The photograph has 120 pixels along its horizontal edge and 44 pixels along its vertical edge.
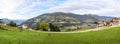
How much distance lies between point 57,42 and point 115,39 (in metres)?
11.7

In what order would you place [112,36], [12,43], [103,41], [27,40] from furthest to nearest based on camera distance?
[112,36]
[103,41]
[27,40]
[12,43]

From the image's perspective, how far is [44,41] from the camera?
41.7 metres

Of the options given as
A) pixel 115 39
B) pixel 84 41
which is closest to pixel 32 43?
pixel 84 41

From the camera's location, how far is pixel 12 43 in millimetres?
38219

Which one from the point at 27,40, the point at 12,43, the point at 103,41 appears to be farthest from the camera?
the point at 103,41

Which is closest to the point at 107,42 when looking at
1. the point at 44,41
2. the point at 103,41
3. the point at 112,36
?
the point at 103,41

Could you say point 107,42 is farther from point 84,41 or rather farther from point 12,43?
point 12,43

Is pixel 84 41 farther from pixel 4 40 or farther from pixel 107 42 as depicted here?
pixel 4 40

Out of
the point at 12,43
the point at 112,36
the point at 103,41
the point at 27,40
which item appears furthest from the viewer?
the point at 112,36

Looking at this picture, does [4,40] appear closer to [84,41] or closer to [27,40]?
[27,40]

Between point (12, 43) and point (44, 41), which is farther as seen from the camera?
point (44, 41)

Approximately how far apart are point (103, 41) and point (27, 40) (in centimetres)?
1337

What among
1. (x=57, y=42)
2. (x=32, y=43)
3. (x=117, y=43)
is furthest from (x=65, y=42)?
(x=117, y=43)

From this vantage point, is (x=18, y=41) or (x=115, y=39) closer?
(x=18, y=41)
